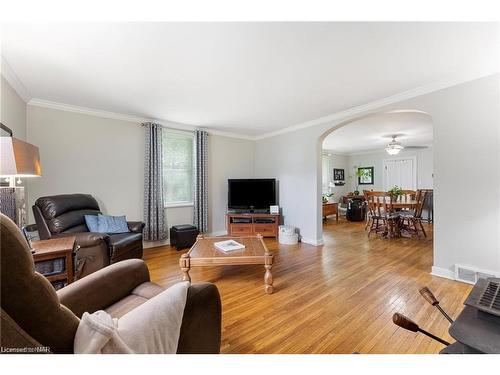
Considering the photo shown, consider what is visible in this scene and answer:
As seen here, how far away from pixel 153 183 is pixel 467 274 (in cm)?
438

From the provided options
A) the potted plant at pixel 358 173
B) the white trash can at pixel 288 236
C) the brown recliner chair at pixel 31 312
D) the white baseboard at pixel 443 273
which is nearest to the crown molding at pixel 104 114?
the white trash can at pixel 288 236

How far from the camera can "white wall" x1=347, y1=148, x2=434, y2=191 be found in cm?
639

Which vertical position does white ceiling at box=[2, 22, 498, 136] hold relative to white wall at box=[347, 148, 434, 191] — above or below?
above

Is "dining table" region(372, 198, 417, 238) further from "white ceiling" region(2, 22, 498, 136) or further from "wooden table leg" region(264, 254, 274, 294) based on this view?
"wooden table leg" region(264, 254, 274, 294)

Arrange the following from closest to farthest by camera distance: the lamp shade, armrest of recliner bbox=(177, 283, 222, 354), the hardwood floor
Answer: armrest of recliner bbox=(177, 283, 222, 354), the lamp shade, the hardwood floor

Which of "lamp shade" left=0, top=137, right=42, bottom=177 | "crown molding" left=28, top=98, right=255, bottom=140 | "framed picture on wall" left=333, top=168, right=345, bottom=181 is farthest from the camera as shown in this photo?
"framed picture on wall" left=333, top=168, right=345, bottom=181

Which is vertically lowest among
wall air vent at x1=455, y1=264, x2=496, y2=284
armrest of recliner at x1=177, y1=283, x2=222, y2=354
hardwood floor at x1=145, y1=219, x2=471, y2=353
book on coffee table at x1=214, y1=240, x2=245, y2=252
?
hardwood floor at x1=145, y1=219, x2=471, y2=353

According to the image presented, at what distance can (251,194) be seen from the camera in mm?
4637

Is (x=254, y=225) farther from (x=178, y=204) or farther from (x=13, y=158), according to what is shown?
(x=13, y=158)

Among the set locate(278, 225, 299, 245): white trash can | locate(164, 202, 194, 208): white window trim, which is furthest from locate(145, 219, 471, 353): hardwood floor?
locate(164, 202, 194, 208): white window trim

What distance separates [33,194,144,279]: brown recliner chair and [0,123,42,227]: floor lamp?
0.52 m

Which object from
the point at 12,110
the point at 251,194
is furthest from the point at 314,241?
the point at 12,110

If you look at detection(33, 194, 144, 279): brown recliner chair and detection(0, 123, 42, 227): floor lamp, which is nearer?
detection(0, 123, 42, 227): floor lamp
